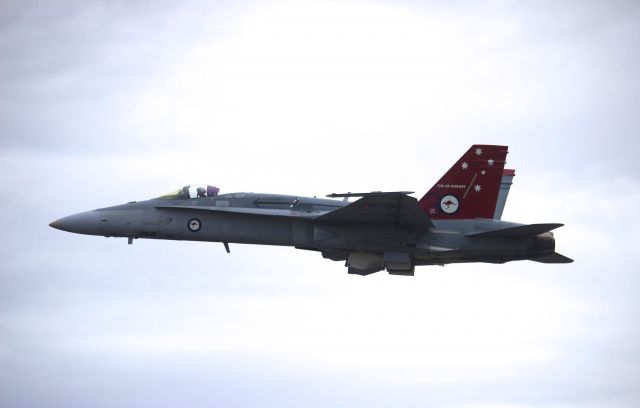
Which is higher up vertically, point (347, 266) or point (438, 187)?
point (438, 187)

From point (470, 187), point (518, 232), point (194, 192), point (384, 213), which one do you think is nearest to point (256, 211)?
point (194, 192)

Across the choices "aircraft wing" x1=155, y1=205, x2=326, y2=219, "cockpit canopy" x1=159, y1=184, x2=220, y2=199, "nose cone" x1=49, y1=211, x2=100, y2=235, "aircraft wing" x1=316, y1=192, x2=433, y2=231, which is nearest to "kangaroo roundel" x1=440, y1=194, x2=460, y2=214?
"aircraft wing" x1=316, y1=192, x2=433, y2=231

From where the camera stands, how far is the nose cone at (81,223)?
102 feet

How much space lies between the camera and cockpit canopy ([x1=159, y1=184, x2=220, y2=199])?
30.9 m

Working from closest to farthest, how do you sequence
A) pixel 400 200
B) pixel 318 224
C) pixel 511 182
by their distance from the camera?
pixel 400 200
pixel 318 224
pixel 511 182

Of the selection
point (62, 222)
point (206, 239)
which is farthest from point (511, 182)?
point (62, 222)

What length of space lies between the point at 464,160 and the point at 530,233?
2807mm

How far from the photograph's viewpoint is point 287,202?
98.5 feet

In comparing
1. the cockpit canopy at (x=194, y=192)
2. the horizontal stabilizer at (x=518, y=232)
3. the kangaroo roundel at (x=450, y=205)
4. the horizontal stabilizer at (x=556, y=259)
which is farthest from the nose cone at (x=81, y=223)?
the horizontal stabilizer at (x=556, y=259)

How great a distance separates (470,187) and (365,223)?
9.92 feet

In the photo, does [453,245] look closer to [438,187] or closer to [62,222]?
[438,187]

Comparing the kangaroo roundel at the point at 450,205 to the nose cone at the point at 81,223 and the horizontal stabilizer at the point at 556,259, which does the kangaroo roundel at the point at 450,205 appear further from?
the nose cone at the point at 81,223

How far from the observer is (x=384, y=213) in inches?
1128

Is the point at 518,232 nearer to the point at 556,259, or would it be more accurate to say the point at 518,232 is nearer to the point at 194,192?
the point at 556,259
